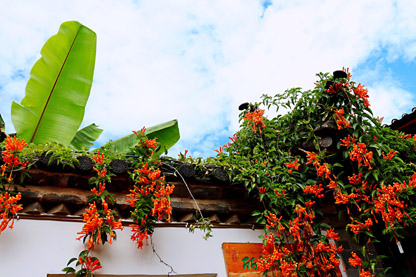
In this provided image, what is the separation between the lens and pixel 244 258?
2.68m

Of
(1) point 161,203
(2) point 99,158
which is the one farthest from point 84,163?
(1) point 161,203

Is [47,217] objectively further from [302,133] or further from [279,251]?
[302,133]

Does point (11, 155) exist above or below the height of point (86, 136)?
below

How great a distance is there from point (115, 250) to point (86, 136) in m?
2.19

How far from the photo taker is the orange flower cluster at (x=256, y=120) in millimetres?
3355

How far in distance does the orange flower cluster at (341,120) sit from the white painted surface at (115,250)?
4.03ft

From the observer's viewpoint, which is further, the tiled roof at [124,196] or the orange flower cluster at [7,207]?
the tiled roof at [124,196]

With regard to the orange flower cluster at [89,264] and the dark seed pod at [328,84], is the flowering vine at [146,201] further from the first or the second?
the dark seed pod at [328,84]

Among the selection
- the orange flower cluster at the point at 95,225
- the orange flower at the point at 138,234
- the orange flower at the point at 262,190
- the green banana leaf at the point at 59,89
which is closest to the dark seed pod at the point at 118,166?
the orange flower cluster at the point at 95,225

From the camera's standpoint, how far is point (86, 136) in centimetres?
420

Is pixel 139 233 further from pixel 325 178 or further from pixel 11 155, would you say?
pixel 325 178

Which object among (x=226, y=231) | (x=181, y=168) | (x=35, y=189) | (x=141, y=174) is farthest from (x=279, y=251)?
(x=35, y=189)

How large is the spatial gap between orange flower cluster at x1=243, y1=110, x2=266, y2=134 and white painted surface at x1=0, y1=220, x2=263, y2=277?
1081 millimetres

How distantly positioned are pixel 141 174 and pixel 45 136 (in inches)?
53.4
